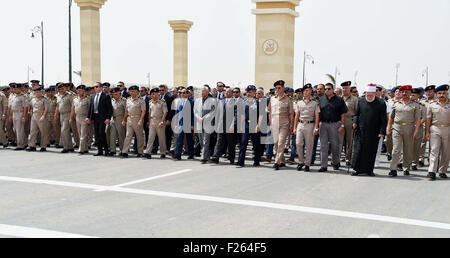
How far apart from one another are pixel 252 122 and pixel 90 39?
61.5 feet

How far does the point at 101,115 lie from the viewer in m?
12.5

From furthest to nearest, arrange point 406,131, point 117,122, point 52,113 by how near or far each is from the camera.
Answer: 1. point 52,113
2. point 117,122
3. point 406,131

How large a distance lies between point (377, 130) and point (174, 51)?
25.2m

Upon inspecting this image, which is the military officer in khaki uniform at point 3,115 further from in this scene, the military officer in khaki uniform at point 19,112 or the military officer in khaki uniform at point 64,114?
the military officer in khaki uniform at point 64,114

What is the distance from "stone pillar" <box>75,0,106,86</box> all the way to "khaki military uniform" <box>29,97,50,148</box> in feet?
46.6

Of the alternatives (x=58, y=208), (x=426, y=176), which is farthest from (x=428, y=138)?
(x=58, y=208)

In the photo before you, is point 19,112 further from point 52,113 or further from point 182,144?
point 182,144

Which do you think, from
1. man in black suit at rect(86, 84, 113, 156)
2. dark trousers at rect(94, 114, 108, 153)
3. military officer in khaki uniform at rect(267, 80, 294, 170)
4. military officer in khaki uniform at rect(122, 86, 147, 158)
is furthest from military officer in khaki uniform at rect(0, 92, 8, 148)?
military officer in khaki uniform at rect(267, 80, 294, 170)

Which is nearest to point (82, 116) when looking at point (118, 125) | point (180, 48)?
point (118, 125)

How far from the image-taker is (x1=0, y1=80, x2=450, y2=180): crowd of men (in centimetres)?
988

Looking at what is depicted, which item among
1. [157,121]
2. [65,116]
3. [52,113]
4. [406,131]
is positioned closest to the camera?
[406,131]

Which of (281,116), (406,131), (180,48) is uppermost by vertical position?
(180,48)

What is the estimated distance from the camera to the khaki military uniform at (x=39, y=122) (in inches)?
525
